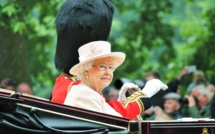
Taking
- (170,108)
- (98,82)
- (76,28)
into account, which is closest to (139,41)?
(170,108)

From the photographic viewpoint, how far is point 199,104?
1274 centimetres

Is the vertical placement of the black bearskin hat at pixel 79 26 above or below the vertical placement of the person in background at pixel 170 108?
below

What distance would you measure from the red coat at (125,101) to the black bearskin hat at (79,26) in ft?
0.84

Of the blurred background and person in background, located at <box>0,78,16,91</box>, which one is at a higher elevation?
the blurred background

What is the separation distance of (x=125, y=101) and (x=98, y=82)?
310 millimetres

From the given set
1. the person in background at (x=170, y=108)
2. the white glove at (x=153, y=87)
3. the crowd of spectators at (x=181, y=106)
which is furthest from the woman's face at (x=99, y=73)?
the person in background at (x=170, y=108)

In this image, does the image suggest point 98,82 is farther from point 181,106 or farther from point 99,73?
point 181,106

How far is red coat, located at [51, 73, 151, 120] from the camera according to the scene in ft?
21.6

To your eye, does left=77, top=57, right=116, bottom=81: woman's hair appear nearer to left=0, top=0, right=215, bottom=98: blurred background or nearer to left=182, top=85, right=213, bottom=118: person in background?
left=182, top=85, right=213, bottom=118: person in background

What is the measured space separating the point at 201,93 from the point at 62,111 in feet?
24.3

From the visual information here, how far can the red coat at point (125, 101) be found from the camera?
658 centimetres

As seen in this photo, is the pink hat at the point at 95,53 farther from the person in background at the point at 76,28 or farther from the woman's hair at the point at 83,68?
the person in background at the point at 76,28

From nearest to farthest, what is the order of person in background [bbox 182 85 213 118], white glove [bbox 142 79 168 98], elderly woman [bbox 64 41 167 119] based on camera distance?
elderly woman [bbox 64 41 167 119] → white glove [bbox 142 79 168 98] → person in background [bbox 182 85 213 118]

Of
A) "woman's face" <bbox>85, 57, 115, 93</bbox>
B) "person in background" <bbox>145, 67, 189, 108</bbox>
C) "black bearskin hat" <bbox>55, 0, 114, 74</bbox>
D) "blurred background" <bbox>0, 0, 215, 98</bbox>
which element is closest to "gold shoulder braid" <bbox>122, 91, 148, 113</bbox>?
"woman's face" <bbox>85, 57, 115, 93</bbox>
